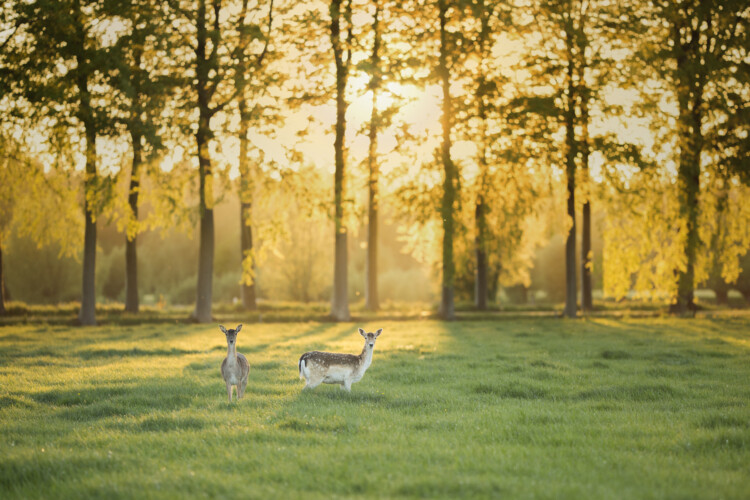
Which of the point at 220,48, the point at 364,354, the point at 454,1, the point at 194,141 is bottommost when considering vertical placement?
the point at 364,354

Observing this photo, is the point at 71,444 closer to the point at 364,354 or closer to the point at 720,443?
the point at 364,354

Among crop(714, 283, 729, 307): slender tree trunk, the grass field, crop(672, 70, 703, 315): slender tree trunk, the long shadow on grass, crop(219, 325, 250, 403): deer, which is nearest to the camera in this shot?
the grass field

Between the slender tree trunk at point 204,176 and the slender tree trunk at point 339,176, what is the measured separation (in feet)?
19.6

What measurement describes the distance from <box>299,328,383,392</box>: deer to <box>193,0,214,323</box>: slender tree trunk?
18.9 meters

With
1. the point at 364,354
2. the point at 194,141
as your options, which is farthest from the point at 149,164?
the point at 364,354

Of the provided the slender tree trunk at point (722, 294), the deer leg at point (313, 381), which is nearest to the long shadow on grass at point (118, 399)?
the deer leg at point (313, 381)

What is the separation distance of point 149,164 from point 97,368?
14.5 m

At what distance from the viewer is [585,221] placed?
129 ft

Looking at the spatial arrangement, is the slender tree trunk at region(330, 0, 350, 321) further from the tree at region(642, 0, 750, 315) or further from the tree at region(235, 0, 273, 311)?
the tree at region(642, 0, 750, 315)

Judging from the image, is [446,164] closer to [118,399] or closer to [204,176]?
[204,176]

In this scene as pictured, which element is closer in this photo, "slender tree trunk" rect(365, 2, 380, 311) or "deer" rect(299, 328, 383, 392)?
"deer" rect(299, 328, 383, 392)

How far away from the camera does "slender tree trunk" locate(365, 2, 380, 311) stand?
107 ft

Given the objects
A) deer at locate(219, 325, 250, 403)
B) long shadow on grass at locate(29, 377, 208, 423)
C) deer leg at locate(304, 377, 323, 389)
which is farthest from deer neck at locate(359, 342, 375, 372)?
long shadow on grass at locate(29, 377, 208, 423)

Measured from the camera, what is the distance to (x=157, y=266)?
261 ft
